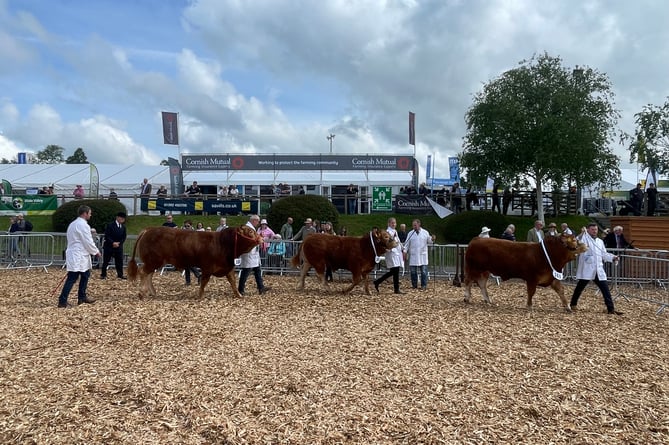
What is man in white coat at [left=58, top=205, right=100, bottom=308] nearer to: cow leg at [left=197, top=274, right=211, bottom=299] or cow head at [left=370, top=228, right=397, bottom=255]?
cow leg at [left=197, top=274, right=211, bottom=299]

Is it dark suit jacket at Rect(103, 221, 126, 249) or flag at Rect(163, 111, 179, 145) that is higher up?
flag at Rect(163, 111, 179, 145)

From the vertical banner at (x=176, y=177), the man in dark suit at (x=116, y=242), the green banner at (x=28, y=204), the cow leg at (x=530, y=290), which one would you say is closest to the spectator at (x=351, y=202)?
the vertical banner at (x=176, y=177)

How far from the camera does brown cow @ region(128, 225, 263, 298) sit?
418 inches

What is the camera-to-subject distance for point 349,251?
11.7m

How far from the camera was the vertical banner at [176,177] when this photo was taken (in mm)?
30694

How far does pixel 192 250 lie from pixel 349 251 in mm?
3297

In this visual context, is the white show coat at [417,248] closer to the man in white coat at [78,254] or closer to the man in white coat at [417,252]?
the man in white coat at [417,252]

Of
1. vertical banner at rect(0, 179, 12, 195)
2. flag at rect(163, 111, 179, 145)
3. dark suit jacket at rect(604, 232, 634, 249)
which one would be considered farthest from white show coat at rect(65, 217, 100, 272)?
vertical banner at rect(0, 179, 12, 195)

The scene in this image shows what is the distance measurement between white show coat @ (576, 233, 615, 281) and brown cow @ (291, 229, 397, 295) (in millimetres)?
3631

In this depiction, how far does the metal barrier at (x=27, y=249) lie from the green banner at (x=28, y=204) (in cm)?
1190

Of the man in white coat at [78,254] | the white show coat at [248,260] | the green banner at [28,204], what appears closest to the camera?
the man in white coat at [78,254]

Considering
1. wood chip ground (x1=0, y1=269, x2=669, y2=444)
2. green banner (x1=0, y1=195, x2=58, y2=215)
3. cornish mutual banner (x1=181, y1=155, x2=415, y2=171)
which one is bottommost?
wood chip ground (x1=0, y1=269, x2=669, y2=444)

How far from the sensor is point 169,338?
722 cm

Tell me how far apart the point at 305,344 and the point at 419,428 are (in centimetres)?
288
